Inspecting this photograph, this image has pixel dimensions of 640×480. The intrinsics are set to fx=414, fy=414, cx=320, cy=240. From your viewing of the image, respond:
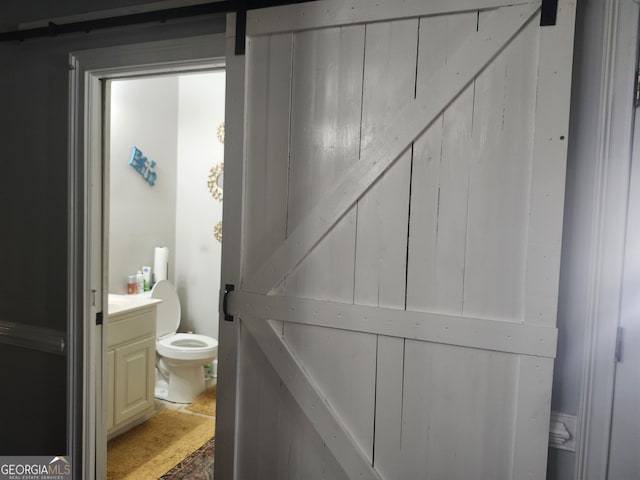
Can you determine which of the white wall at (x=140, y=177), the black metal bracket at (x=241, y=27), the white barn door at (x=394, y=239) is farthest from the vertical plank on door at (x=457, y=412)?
the white wall at (x=140, y=177)

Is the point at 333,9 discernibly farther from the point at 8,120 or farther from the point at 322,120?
the point at 8,120

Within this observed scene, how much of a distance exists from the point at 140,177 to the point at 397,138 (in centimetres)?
259

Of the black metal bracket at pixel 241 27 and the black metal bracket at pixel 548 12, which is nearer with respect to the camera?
the black metal bracket at pixel 548 12

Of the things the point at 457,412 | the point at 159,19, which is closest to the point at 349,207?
the point at 457,412

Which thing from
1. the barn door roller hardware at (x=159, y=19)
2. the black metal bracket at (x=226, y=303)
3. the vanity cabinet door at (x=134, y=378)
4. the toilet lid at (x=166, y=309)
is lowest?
the vanity cabinet door at (x=134, y=378)

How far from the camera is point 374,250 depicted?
4.13ft

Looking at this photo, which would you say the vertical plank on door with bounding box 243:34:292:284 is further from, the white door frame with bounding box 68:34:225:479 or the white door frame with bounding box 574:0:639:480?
the white door frame with bounding box 574:0:639:480

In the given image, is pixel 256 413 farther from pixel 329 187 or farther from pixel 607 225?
pixel 607 225

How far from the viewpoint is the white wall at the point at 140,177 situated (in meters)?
2.98

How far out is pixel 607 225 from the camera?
110cm

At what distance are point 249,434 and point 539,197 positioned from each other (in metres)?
1.19

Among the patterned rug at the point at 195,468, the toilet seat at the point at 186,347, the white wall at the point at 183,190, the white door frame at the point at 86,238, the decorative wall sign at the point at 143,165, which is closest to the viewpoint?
the white door frame at the point at 86,238

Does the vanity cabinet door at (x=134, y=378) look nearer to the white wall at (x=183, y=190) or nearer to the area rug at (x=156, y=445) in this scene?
the area rug at (x=156, y=445)

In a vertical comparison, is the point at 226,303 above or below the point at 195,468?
above
